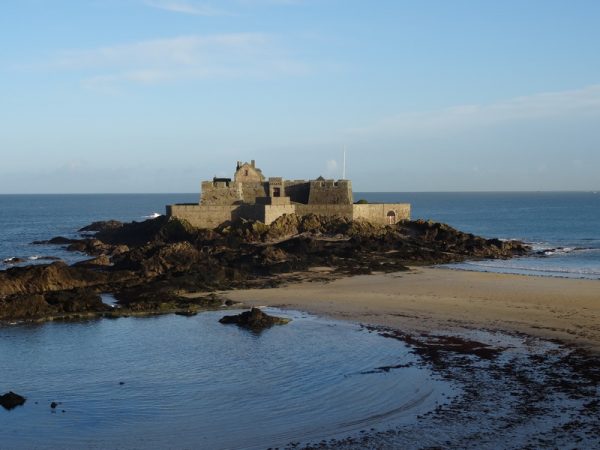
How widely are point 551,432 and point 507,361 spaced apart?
5000 mm

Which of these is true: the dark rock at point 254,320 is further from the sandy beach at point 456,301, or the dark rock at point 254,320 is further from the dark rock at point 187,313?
the sandy beach at point 456,301

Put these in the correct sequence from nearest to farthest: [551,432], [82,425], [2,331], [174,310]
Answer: [551,432] → [82,425] → [2,331] → [174,310]

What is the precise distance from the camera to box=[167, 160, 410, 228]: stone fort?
159 feet

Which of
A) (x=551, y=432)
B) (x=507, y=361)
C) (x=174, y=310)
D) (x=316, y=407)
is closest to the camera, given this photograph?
(x=551, y=432)

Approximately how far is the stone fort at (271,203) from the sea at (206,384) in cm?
2345

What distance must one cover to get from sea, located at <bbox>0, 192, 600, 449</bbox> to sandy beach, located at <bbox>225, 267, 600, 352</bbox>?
194 cm

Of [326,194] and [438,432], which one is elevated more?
[326,194]

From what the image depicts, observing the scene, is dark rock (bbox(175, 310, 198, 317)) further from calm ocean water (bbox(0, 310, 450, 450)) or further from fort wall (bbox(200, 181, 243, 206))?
fort wall (bbox(200, 181, 243, 206))

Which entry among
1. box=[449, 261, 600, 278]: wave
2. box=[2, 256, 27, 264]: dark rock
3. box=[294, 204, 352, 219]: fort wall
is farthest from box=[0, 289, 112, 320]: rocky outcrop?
box=[294, 204, 352, 219]: fort wall

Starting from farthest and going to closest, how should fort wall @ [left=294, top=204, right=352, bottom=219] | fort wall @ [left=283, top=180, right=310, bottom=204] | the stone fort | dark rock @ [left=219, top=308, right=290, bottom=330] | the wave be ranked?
1. fort wall @ [left=283, top=180, right=310, bottom=204]
2. fort wall @ [left=294, top=204, right=352, bottom=219]
3. the stone fort
4. the wave
5. dark rock @ [left=219, top=308, right=290, bottom=330]

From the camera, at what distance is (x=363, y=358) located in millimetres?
18969

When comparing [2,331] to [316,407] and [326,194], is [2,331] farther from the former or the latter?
[326,194]

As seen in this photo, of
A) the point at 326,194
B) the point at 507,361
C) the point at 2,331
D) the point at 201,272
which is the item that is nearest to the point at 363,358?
the point at 507,361

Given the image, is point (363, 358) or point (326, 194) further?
point (326, 194)
